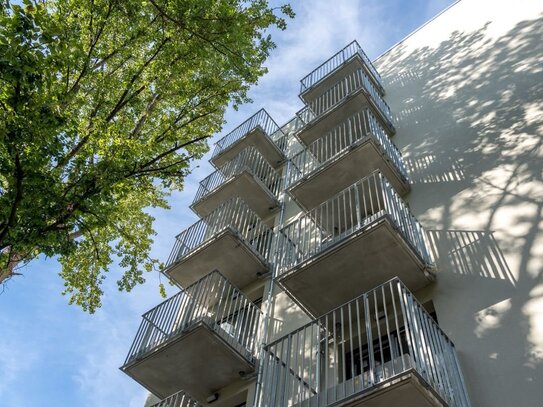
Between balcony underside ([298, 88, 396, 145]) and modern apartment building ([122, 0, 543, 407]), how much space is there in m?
0.04

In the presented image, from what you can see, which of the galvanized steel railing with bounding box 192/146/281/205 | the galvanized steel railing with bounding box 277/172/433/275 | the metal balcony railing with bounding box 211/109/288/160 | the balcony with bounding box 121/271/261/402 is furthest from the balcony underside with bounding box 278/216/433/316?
the metal balcony railing with bounding box 211/109/288/160

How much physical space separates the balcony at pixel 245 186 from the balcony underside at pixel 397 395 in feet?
32.6

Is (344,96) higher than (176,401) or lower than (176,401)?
higher

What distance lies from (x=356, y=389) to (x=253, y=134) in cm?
1351

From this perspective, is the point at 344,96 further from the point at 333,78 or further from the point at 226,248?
the point at 226,248

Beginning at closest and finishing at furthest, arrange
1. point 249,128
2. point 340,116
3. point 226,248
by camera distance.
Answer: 1. point 226,248
2. point 340,116
3. point 249,128

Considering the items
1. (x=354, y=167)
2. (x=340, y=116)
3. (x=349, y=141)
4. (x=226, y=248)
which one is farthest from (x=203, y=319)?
(x=340, y=116)

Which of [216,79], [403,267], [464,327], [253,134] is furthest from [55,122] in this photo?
[253,134]

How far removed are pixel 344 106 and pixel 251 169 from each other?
3865mm

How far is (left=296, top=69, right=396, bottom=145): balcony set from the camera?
623 inches

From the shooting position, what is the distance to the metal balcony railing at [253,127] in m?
21.1

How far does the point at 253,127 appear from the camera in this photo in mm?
20703

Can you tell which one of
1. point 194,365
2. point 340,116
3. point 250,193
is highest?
point 340,116

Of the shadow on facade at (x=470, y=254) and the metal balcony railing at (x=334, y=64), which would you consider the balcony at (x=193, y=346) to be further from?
the metal balcony railing at (x=334, y=64)
